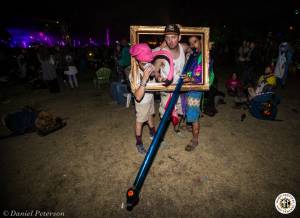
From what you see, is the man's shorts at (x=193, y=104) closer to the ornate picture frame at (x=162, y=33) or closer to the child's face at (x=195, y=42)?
the ornate picture frame at (x=162, y=33)

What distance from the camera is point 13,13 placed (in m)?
30.7

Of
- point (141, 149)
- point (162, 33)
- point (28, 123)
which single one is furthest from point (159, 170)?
point (28, 123)

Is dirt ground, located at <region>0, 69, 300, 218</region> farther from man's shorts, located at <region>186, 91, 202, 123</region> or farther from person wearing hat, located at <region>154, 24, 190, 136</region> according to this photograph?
person wearing hat, located at <region>154, 24, 190, 136</region>

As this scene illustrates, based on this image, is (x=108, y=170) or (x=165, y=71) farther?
(x=108, y=170)

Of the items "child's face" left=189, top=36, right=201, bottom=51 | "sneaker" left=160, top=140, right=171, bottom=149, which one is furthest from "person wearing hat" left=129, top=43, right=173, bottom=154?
"child's face" left=189, top=36, right=201, bottom=51

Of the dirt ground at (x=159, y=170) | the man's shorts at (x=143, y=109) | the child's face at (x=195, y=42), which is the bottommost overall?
the dirt ground at (x=159, y=170)

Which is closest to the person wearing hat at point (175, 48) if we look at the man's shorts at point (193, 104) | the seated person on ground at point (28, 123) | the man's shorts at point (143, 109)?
the man's shorts at point (193, 104)

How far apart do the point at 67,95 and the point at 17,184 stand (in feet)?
20.0

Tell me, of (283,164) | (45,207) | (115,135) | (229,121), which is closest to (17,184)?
(45,207)

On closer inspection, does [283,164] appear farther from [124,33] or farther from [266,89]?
[124,33]

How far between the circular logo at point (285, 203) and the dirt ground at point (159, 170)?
2.3 inches

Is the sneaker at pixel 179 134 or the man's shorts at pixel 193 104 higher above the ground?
the man's shorts at pixel 193 104

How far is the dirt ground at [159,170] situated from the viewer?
2732 millimetres

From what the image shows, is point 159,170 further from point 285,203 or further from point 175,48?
point 175,48
